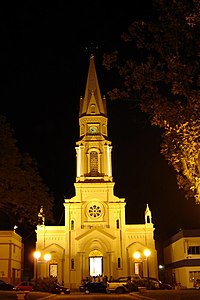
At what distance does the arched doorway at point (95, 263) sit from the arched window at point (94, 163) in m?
11.3

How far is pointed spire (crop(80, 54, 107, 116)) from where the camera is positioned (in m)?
65.1

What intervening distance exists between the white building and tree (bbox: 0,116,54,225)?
30.5m

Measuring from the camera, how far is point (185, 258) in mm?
52125

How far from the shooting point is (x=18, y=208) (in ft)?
79.8

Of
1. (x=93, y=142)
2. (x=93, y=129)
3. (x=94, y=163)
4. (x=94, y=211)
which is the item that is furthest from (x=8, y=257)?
(x=93, y=129)

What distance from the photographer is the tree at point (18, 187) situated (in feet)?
74.6

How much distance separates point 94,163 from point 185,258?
18975 millimetres

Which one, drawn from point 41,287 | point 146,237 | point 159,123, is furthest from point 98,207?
point 159,123

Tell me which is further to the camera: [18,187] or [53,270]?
[53,270]

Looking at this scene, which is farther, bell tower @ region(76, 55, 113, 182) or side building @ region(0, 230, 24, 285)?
bell tower @ region(76, 55, 113, 182)

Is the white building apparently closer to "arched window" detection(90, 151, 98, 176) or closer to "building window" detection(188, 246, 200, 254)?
"building window" detection(188, 246, 200, 254)

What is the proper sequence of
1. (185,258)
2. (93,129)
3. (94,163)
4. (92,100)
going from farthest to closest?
1. (92,100)
2. (93,129)
3. (94,163)
4. (185,258)

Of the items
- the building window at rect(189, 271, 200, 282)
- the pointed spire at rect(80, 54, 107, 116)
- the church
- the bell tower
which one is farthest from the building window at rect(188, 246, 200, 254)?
the pointed spire at rect(80, 54, 107, 116)

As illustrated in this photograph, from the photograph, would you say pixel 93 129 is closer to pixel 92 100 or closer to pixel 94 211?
pixel 92 100
